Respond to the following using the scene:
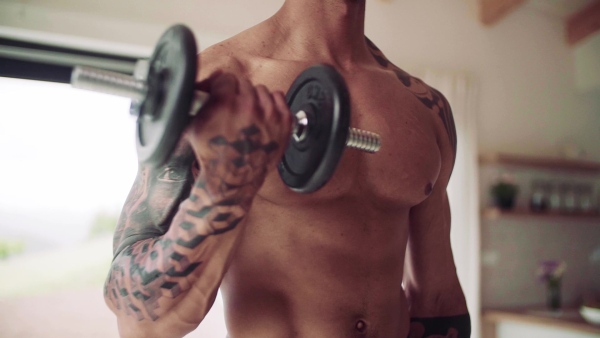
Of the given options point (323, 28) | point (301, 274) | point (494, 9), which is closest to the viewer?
point (301, 274)

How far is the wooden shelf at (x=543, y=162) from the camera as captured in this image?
279cm

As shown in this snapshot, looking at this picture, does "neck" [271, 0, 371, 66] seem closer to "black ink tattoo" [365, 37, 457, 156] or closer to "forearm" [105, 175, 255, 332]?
"black ink tattoo" [365, 37, 457, 156]

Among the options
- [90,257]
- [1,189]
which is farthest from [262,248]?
[1,189]

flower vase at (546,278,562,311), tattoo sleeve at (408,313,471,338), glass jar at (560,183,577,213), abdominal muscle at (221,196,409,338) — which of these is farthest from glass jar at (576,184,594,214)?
abdominal muscle at (221,196,409,338)

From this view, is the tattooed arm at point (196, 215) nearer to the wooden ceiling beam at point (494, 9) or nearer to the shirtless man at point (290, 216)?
the shirtless man at point (290, 216)

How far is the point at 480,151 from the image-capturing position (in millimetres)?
2900

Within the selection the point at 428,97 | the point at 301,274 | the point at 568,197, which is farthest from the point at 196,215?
the point at 568,197

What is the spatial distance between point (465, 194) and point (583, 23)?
169cm

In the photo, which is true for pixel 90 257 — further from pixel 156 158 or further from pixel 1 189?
pixel 156 158

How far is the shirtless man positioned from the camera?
0.51 meters

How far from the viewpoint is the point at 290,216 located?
2.42 ft

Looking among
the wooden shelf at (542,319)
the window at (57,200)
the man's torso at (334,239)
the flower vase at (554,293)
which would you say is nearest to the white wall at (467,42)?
the window at (57,200)

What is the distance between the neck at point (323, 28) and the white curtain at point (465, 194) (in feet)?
6.08

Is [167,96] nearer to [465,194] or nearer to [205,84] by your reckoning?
[205,84]
